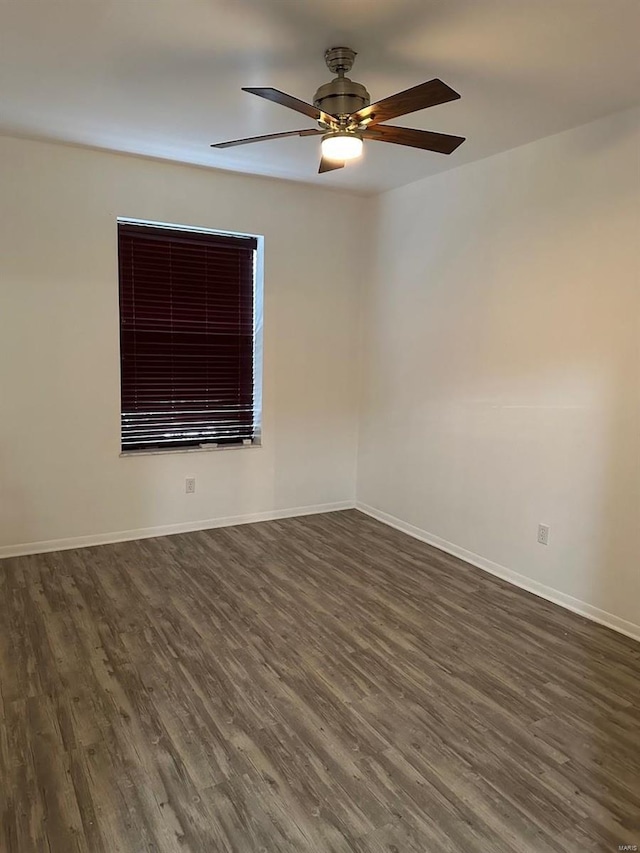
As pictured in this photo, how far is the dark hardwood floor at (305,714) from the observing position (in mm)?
1853

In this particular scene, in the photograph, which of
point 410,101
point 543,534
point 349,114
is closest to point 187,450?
point 543,534

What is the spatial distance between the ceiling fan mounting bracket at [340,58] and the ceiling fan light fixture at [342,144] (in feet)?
0.83

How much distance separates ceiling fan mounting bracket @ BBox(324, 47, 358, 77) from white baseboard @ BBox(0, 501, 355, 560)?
3206mm

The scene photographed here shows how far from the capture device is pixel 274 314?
185 inches

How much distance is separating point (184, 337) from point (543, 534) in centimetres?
281

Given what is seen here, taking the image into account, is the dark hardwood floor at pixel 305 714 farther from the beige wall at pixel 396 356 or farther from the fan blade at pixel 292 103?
the fan blade at pixel 292 103

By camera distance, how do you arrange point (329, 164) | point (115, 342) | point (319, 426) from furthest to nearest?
point (319, 426) < point (115, 342) < point (329, 164)

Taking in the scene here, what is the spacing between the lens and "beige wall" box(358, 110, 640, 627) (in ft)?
10.2

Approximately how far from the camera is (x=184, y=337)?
Answer: 4453 mm

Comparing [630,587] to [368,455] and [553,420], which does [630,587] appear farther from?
[368,455]

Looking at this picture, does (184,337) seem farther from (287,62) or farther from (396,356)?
(287,62)

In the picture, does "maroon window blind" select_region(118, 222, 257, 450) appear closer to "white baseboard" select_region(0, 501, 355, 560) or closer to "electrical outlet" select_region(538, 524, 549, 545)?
"white baseboard" select_region(0, 501, 355, 560)

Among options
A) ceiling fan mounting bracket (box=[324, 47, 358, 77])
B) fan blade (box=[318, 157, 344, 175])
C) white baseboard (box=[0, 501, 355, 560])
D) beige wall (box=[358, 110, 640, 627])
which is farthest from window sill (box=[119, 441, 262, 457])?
ceiling fan mounting bracket (box=[324, 47, 358, 77])

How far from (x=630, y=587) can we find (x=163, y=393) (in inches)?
127
